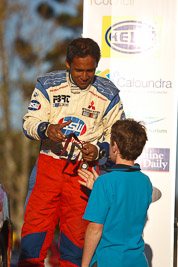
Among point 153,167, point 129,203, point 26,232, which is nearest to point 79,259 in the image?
point 26,232

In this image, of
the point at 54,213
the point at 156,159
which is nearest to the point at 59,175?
the point at 54,213

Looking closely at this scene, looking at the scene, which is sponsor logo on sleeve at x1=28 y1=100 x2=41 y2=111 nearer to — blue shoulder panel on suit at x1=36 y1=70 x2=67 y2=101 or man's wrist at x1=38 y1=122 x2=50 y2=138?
blue shoulder panel on suit at x1=36 y1=70 x2=67 y2=101

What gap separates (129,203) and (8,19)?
8.79 metres

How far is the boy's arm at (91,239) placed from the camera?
2.34 metres

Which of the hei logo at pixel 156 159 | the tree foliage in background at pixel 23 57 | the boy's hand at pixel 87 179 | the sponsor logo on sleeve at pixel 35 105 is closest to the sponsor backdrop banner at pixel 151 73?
the hei logo at pixel 156 159

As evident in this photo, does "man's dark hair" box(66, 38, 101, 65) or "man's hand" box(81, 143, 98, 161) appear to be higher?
"man's dark hair" box(66, 38, 101, 65)

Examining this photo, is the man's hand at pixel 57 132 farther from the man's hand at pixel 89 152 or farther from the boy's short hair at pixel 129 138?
the boy's short hair at pixel 129 138

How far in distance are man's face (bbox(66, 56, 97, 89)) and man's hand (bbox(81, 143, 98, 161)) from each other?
50 centimetres

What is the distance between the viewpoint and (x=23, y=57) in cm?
1058

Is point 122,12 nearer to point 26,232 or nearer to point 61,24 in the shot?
point 26,232

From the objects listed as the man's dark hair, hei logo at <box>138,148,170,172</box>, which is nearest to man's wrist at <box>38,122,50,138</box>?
the man's dark hair

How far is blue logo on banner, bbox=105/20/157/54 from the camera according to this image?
13.8 feet

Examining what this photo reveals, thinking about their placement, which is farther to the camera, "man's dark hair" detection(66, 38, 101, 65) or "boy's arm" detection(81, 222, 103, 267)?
"man's dark hair" detection(66, 38, 101, 65)

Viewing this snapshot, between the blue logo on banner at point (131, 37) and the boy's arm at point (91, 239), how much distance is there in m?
2.33
